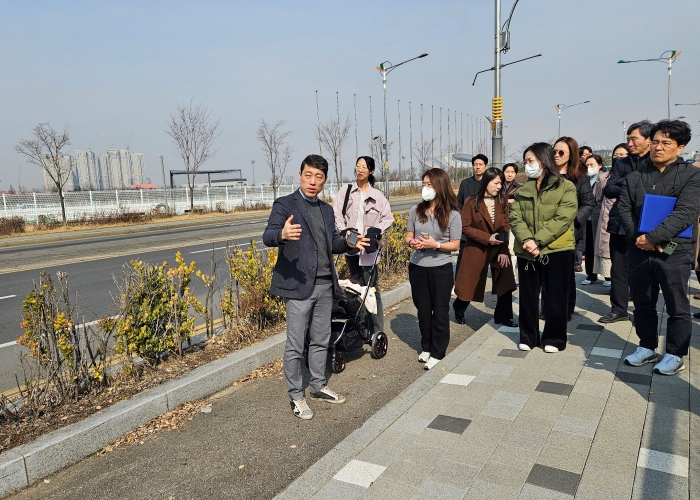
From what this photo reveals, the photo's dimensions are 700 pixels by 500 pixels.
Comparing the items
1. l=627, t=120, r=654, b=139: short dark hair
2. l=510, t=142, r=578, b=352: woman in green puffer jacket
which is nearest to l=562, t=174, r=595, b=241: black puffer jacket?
l=627, t=120, r=654, b=139: short dark hair

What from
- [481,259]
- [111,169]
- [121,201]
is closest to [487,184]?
[481,259]

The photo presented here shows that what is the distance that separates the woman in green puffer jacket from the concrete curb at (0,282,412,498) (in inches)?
99.5

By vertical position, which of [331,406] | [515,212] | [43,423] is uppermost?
[515,212]

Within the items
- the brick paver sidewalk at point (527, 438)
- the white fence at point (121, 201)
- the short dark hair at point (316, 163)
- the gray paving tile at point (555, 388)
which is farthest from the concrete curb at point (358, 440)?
the white fence at point (121, 201)

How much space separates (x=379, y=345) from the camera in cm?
503

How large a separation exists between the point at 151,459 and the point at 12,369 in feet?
9.10

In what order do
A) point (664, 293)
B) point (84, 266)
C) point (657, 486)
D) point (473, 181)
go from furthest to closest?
1. point (84, 266)
2. point (473, 181)
3. point (664, 293)
4. point (657, 486)

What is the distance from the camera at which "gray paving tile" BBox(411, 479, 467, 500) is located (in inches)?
103

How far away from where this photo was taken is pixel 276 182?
134 ft

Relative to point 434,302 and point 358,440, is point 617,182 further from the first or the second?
point 358,440

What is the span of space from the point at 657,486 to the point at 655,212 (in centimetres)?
229

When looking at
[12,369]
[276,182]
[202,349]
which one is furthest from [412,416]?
[276,182]

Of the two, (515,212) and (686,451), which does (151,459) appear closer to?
(686,451)

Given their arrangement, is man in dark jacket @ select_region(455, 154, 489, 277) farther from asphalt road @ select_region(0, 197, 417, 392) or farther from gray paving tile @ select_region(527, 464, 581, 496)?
gray paving tile @ select_region(527, 464, 581, 496)
